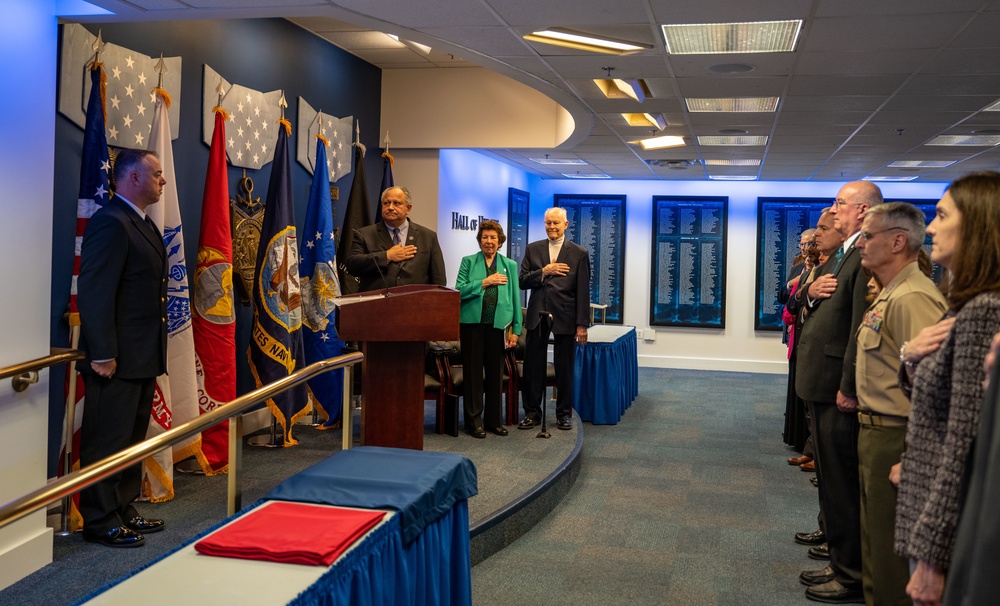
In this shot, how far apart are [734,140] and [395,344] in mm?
5639

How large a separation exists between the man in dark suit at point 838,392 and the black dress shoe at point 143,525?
115 inches

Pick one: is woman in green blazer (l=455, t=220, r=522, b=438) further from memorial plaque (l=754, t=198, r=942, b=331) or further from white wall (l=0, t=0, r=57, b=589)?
memorial plaque (l=754, t=198, r=942, b=331)

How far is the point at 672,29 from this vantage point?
472 centimetres

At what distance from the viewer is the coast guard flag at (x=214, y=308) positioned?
4961mm

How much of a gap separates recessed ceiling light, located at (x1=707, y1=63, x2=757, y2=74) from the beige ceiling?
0.18 feet

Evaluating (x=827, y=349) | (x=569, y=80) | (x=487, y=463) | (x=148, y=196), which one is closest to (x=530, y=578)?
(x=487, y=463)

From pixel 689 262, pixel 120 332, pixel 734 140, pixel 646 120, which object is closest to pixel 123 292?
pixel 120 332

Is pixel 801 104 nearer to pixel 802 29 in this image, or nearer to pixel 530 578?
pixel 802 29

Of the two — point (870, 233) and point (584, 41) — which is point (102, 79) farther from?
point (870, 233)

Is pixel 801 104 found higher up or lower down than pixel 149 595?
higher up

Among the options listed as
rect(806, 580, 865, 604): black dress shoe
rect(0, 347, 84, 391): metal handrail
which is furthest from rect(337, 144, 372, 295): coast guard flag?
rect(806, 580, 865, 604): black dress shoe

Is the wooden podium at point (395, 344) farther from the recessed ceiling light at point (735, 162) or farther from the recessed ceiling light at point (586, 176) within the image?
the recessed ceiling light at point (586, 176)

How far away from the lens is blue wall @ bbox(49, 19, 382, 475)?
169 inches

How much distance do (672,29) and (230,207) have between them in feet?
9.58
